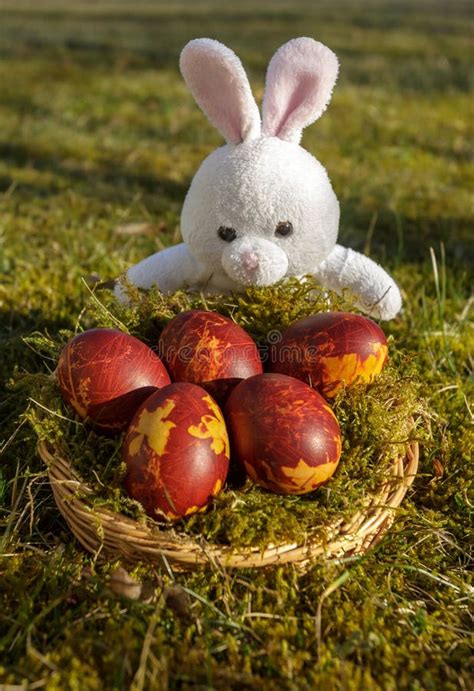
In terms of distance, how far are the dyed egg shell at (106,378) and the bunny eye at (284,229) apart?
667mm

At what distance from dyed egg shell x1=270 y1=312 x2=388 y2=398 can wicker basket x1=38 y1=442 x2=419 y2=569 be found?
0.32m

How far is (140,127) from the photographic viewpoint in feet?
18.9

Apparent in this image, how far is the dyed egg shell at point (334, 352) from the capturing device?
2.08 metres

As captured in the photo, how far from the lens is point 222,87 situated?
232cm

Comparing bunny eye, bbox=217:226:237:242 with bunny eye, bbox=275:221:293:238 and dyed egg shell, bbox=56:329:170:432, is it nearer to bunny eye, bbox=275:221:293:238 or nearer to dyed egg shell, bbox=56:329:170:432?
bunny eye, bbox=275:221:293:238

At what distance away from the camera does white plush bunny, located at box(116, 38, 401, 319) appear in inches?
89.3

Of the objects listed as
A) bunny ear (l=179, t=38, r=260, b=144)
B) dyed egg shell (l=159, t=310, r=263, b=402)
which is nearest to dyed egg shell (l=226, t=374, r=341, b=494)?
dyed egg shell (l=159, t=310, r=263, b=402)

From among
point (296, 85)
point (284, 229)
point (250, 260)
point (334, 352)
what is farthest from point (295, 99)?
point (334, 352)

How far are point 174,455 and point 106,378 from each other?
1.18ft

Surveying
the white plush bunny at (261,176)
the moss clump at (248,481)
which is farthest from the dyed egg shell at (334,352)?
the white plush bunny at (261,176)

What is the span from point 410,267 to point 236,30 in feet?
31.0

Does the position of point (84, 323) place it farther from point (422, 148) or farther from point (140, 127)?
point (422, 148)

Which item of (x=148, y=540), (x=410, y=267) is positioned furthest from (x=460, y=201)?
(x=148, y=540)

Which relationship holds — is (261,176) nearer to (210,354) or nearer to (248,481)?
(210,354)
